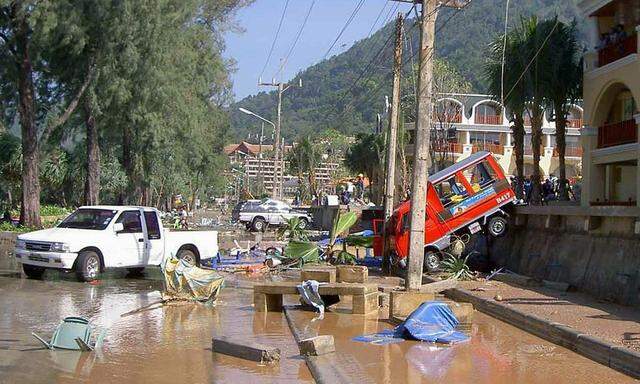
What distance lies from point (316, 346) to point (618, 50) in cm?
1684

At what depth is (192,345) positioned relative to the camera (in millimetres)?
11109

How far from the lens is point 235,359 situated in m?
10.0

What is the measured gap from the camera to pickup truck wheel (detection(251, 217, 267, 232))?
49.3m

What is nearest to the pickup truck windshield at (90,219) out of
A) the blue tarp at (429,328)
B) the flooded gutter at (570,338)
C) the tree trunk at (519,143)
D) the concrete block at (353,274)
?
the concrete block at (353,274)

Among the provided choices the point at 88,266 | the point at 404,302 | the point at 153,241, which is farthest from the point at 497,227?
the point at 88,266

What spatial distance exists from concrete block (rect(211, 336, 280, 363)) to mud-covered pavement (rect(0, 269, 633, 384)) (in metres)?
0.12

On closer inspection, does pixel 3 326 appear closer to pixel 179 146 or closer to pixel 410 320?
pixel 410 320

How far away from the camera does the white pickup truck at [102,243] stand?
743 inches

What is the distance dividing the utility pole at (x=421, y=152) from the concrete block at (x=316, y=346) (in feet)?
16.6

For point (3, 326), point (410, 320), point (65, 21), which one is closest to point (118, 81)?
point (65, 21)

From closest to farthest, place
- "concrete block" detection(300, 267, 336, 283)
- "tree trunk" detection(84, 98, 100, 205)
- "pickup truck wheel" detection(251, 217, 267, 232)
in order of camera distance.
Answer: "concrete block" detection(300, 267, 336, 283)
"tree trunk" detection(84, 98, 100, 205)
"pickup truck wheel" detection(251, 217, 267, 232)

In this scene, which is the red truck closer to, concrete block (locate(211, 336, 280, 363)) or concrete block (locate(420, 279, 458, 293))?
concrete block (locate(420, 279, 458, 293))

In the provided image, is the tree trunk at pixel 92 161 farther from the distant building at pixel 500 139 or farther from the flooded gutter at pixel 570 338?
the distant building at pixel 500 139

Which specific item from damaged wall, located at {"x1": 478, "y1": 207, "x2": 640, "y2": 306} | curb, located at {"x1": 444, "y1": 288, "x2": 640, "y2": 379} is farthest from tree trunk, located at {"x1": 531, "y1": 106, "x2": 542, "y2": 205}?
curb, located at {"x1": 444, "y1": 288, "x2": 640, "y2": 379}
